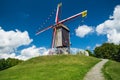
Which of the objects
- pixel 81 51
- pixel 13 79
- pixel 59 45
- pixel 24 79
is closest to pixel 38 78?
pixel 24 79

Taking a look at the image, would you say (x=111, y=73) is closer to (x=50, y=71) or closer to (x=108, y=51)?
(x=50, y=71)

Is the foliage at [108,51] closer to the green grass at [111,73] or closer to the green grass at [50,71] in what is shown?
the green grass at [50,71]

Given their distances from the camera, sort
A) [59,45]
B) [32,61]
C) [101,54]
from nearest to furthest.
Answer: [32,61], [59,45], [101,54]

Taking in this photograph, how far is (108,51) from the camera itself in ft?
376

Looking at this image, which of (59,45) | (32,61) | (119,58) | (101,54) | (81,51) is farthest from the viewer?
(101,54)

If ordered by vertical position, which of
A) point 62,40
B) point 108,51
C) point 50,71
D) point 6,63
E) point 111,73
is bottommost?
point 111,73

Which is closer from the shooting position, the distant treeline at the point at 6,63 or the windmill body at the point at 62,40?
the windmill body at the point at 62,40

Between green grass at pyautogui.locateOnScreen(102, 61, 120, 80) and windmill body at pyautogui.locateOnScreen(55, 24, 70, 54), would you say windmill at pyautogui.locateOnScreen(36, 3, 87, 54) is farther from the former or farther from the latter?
green grass at pyautogui.locateOnScreen(102, 61, 120, 80)

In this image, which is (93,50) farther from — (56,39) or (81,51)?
(56,39)

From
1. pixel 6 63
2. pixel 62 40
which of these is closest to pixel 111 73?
pixel 62 40

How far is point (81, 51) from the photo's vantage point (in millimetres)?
89688

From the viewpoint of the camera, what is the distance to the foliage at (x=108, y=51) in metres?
105

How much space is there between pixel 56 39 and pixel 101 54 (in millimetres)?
45028

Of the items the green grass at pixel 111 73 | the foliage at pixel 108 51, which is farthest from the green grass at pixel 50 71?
the foliage at pixel 108 51
